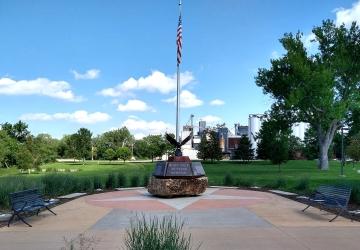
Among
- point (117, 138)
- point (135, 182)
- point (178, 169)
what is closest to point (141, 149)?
point (117, 138)

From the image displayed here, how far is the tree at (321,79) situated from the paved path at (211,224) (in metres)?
30.5

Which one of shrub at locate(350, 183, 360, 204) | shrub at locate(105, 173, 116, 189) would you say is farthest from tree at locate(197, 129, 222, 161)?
shrub at locate(350, 183, 360, 204)

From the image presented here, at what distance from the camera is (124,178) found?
2414 centimetres

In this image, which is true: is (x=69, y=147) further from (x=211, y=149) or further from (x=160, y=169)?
(x=160, y=169)

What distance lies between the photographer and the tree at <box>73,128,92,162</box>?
78.9 m

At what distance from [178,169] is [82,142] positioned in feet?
207

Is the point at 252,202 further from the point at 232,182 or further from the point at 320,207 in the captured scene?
the point at 232,182

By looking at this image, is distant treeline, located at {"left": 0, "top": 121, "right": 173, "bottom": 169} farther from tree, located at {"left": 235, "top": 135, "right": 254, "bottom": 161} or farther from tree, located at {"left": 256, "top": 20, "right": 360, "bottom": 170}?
tree, located at {"left": 256, "top": 20, "right": 360, "bottom": 170}

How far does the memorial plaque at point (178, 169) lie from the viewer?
728 inches

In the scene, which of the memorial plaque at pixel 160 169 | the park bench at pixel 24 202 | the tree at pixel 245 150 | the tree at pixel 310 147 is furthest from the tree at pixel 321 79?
the tree at pixel 310 147

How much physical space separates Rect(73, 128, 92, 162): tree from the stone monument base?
62.2 m

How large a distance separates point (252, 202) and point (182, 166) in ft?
11.2

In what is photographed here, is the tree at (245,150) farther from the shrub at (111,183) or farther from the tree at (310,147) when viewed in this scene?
the shrub at (111,183)

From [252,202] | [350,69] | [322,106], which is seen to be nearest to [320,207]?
[252,202]
